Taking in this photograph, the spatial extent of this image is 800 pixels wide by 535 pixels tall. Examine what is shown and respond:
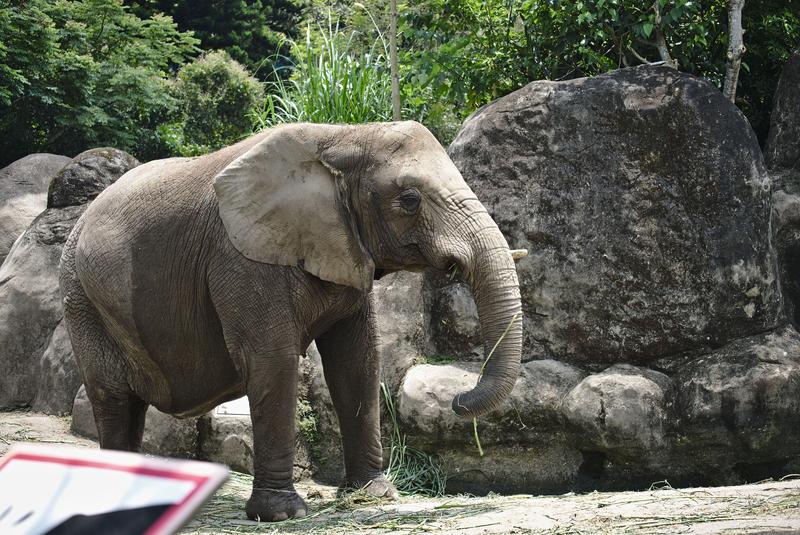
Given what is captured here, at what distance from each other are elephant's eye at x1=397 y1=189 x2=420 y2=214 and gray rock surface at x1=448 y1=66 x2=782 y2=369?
262cm

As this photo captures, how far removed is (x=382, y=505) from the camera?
7.01 m

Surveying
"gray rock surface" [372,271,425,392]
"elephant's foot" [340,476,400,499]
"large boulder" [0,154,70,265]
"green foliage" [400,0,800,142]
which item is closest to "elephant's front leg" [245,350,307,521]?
"elephant's foot" [340,476,400,499]

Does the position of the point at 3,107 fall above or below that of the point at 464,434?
above

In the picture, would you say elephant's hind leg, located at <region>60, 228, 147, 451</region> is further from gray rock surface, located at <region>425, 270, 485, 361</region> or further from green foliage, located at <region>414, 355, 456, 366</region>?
gray rock surface, located at <region>425, 270, 485, 361</region>

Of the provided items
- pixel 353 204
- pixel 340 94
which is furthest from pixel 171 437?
pixel 340 94

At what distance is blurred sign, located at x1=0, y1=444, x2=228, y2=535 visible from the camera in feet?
6.82

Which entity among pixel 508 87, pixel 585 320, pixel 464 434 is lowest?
pixel 464 434

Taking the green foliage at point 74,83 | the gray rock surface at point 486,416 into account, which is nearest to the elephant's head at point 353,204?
the gray rock surface at point 486,416

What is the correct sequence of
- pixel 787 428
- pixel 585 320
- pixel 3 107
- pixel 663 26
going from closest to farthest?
pixel 787 428 → pixel 585 320 → pixel 663 26 → pixel 3 107

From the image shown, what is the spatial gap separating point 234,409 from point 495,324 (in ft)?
11.3

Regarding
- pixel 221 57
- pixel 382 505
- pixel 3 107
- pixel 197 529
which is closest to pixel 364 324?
pixel 382 505

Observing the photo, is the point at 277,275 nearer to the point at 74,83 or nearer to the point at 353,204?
the point at 353,204

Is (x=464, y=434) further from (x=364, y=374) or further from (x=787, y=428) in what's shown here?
(x=787, y=428)

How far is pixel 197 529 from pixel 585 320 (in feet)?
12.3
